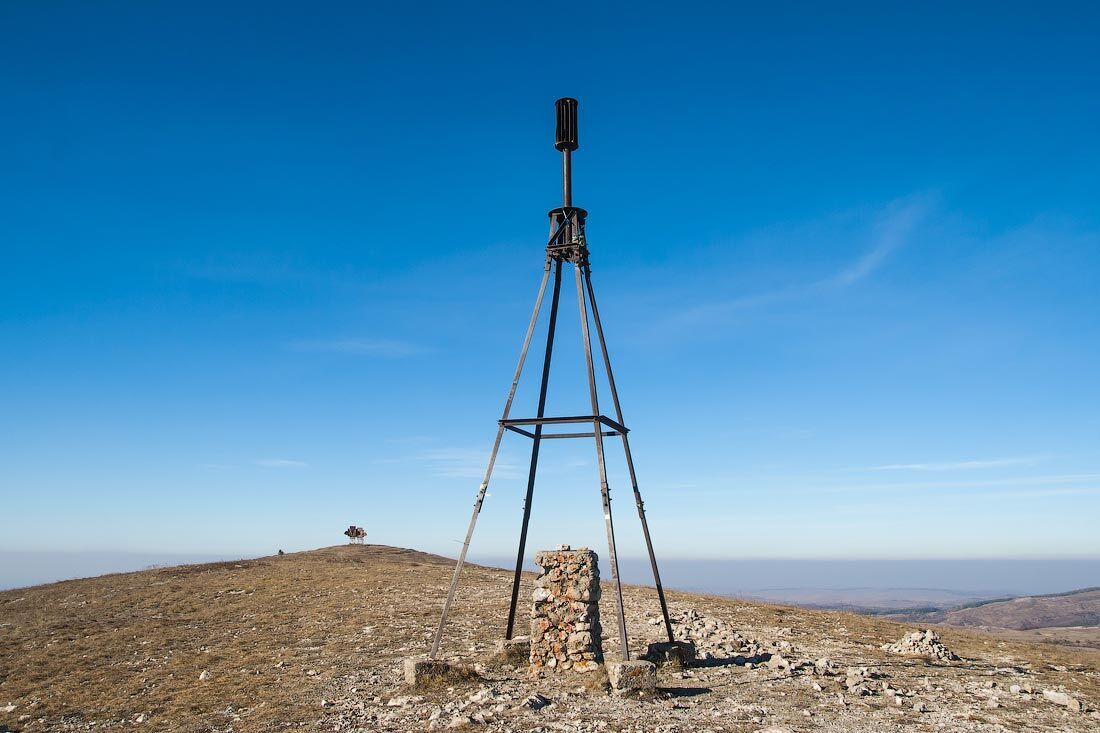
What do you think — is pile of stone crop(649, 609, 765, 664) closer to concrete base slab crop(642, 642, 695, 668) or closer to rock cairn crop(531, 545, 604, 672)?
concrete base slab crop(642, 642, 695, 668)

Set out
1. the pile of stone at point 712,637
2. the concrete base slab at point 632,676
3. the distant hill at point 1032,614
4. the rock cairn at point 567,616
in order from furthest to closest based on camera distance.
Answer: the distant hill at point 1032,614 → the pile of stone at point 712,637 → the rock cairn at point 567,616 → the concrete base slab at point 632,676

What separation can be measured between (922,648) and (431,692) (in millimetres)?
Result: 12816

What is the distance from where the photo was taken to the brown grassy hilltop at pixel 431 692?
12356mm

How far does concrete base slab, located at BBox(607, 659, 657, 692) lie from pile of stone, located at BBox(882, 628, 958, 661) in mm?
8838

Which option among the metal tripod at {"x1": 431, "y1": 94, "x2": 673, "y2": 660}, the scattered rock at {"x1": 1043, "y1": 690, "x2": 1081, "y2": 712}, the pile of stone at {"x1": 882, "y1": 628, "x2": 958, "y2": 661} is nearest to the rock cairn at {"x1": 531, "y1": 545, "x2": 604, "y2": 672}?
the metal tripod at {"x1": 431, "y1": 94, "x2": 673, "y2": 660}

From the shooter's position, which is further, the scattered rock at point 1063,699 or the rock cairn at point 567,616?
the rock cairn at point 567,616

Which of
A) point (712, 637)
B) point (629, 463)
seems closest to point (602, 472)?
point (629, 463)

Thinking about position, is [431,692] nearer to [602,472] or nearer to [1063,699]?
[602,472]

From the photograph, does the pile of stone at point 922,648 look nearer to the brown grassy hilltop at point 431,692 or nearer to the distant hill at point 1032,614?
the brown grassy hilltop at point 431,692

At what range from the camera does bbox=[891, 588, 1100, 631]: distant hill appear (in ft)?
274

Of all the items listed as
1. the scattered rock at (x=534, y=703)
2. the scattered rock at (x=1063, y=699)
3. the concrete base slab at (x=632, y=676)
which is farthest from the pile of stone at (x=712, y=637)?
the scattered rock at (x=1063, y=699)

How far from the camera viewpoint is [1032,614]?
3688 inches

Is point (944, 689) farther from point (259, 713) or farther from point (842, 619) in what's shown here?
point (259, 713)

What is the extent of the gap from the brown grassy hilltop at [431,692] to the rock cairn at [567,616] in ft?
2.83
